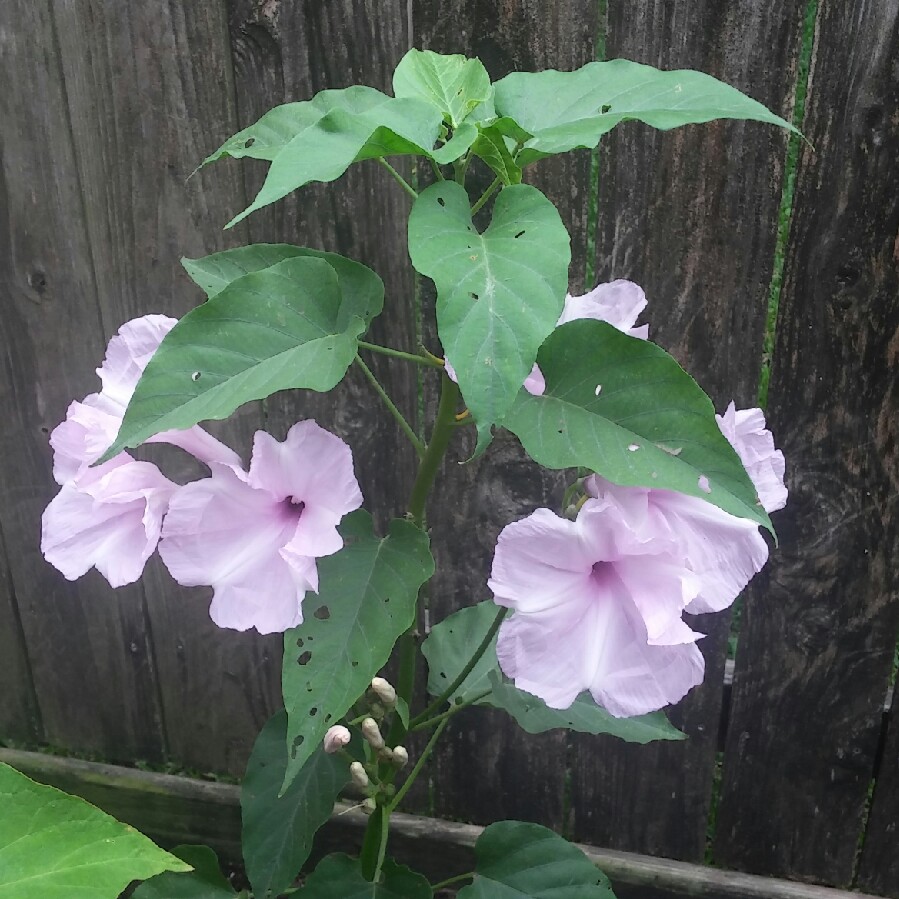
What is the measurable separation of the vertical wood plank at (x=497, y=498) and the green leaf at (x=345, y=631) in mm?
492

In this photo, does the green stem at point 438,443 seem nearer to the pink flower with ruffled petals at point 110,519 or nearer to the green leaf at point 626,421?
the green leaf at point 626,421

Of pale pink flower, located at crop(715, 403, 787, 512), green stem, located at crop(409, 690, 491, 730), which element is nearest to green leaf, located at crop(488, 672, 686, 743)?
green stem, located at crop(409, 690, 491, 730)

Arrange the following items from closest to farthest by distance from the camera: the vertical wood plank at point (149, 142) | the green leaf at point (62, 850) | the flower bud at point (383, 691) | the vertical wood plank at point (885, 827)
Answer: the green leaf at point (62, 850) < the flower bud at point (383, 691) < the vertical wood plank at point (149, 142) < the vertical wood plank at point (885, 827)

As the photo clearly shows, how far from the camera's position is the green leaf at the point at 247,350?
0.70 metres

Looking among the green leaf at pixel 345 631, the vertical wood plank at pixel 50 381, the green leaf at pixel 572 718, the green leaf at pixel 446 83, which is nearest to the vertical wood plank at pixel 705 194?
the green leaf at pixel 446 83

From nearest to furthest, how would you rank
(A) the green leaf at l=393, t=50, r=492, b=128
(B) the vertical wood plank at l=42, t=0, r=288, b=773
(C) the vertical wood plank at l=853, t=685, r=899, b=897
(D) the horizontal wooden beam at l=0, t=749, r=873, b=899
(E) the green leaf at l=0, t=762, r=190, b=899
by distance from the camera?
(E) the green leaf at l=0, t=762, r=190, b=899, (A) the green leaf at l=393, t=50, r=492, b=128, (B) the vertical wood plank at l=42, t=0, r=288, b=773, (C) the vertical wood plank at l=853, t=685, r=899, b=897, (D) the horizontal wooden beam at l=0, t=749, r=873, b=899

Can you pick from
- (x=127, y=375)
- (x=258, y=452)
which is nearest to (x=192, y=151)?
(x=127, y=375)

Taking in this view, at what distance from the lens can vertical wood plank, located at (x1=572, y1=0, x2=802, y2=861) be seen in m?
1.10

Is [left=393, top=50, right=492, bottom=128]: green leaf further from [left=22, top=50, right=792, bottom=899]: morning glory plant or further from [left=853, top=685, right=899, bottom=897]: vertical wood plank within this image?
[left=853, top=685, right=899, bottom=897]: vertical wood plank

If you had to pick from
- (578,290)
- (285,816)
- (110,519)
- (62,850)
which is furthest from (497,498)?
(62,850)

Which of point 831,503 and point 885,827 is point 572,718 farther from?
point 885,827

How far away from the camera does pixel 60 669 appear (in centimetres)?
175

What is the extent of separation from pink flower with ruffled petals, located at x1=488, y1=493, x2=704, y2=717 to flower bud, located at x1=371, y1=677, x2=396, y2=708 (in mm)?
238

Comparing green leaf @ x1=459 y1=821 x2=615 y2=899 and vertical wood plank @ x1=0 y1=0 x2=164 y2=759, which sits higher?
vertical wood plank @ x1=0 y1=0 x2=164 y2=759
